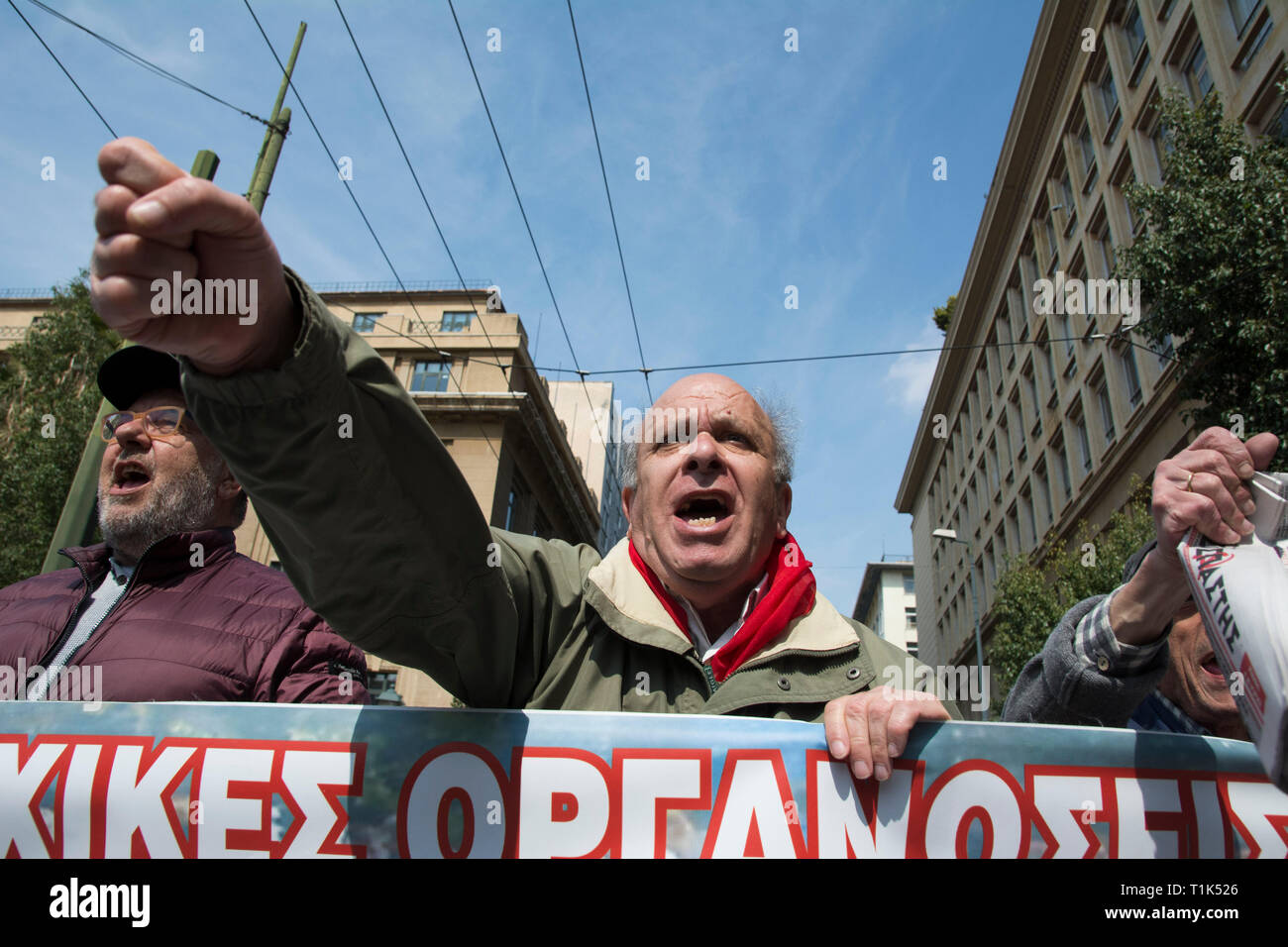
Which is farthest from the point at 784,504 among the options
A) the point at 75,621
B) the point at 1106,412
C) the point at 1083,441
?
the point at 1083,441

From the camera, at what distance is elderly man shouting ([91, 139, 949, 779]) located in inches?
38.1

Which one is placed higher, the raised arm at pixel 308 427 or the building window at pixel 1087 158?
the building window at pixel 1087 158

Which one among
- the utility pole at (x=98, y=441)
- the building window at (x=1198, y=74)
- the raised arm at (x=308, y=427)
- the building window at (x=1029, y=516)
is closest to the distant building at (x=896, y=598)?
the building window at (x=1029, y=516)

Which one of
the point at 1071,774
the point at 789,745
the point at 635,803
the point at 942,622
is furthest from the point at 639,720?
the point at 942,622

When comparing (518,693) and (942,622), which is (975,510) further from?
(518,693)

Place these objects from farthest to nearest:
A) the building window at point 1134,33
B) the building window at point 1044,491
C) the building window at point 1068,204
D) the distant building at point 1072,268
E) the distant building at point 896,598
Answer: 1. the distant building at point 896,598
2. the building window at point 1044,491
3. the building window at point 1068,204
4. the building window at point 1134,33
5. the distant building at point 1072,268

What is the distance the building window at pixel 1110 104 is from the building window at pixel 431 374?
21649mm

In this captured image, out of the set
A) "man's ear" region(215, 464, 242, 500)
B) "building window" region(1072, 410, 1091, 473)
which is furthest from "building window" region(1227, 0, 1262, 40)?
"man's ear" region(215, 464, 242, 500)

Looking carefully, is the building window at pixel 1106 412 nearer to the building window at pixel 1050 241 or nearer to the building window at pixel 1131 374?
the building window at pixel 1131 374

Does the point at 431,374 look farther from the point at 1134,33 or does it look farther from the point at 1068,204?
the point at 1134,33

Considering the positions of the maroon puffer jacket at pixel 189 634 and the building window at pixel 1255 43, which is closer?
the maroon puffer jacket at pixel 189 634

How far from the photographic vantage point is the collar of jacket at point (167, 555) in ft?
8.37

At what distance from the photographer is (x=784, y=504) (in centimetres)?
278

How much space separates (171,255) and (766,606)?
1537mm
